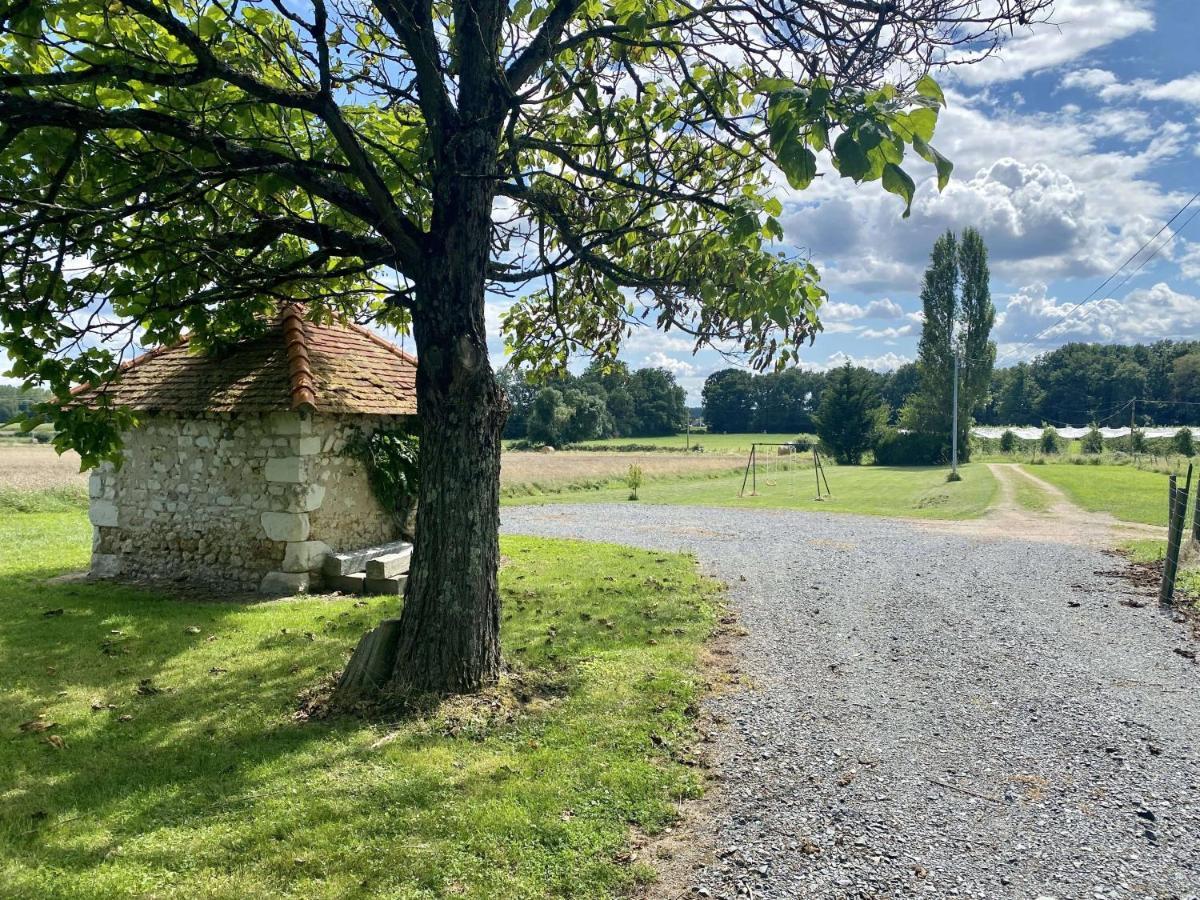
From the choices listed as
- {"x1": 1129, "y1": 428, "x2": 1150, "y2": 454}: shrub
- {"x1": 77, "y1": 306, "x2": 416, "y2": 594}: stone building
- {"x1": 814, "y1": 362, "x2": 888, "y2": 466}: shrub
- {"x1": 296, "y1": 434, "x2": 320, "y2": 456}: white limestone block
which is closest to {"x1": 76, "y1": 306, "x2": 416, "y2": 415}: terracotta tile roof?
{"x1": 77, "y1": 306, "x2": 416, "y2": 594}: stone building

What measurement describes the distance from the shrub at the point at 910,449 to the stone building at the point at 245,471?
168ft

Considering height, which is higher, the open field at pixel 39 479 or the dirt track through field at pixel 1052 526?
the open field at pixel 39 479

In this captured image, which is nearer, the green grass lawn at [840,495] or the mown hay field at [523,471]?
the mown hay field at [523,471]

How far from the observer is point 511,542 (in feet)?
47.9

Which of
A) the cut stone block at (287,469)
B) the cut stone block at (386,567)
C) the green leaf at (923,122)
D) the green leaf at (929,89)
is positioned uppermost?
the green leaf at (929,89)

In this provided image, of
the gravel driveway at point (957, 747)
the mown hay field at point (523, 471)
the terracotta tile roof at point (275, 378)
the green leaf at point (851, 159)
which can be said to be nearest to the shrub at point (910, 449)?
the mown hay field at point (523, 471)

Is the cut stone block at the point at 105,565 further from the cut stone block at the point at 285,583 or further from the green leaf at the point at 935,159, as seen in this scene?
the green leaf at the point at 935,159

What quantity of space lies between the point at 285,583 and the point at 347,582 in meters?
0.83

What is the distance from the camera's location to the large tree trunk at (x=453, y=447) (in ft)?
17.9

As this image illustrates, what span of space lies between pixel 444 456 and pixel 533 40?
11.4 ft

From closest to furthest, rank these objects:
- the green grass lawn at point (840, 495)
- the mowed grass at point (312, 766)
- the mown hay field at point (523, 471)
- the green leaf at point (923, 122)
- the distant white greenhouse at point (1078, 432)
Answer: the green leaf at point (923, 122)
the mowed grass at point (312, 766)
the mown hay field at point (523, 471)
the green grass lawn at point (840, 495)
the distant white greenhouse at point (1078, 432)

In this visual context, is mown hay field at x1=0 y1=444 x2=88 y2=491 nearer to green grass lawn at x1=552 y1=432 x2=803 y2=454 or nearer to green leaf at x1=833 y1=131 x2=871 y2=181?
green leaf at x1=833 y1=131 x2=871 y2=181

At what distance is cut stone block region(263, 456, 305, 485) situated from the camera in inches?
391

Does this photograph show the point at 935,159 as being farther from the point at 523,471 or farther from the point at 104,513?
the point at 523,471
